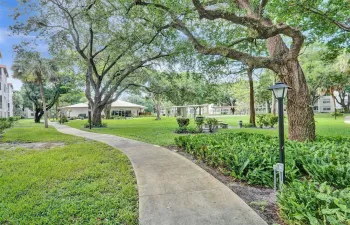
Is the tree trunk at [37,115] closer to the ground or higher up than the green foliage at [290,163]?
higher up

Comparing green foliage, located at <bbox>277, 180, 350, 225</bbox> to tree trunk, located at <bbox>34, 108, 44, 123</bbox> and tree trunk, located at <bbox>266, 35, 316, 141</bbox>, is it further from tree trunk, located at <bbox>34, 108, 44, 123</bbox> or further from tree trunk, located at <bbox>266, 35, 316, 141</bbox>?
tree trunk, located at <bbox>34, 108, 44, 123</bbox>

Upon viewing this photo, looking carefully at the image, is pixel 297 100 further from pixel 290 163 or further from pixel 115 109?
pixel 115 109

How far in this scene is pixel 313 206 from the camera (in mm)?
2352

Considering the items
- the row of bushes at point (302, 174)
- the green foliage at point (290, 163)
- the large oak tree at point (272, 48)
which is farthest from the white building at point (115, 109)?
the green foliage at point (290, 163)

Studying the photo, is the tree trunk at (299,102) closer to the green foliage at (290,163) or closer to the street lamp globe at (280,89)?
the green foliage at (290,163)

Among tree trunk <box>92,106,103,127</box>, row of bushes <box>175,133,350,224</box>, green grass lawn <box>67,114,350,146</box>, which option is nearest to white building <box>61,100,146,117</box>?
tree trunk <box>92,106,103,127</box>

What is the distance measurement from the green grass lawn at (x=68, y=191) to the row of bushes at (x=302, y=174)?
197cm

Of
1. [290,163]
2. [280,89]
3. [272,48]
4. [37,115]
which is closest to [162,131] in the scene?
[272,48]

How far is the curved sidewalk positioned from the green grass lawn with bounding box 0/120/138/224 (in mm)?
241

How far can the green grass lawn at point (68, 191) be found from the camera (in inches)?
116

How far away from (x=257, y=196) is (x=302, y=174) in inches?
46.5

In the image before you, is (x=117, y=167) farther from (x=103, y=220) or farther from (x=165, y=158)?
(x=103, y=220)

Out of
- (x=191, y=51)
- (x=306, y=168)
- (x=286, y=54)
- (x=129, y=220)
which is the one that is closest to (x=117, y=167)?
(x=129, y=220)

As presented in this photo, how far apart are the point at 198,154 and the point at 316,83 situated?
27.5 metres
